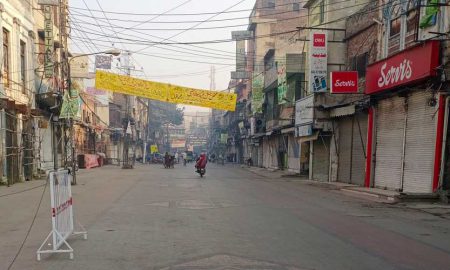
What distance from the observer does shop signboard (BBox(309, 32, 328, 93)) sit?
22156mm

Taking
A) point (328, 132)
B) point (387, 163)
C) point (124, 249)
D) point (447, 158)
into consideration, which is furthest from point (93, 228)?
point (328, 132)

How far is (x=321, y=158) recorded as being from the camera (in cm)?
2534

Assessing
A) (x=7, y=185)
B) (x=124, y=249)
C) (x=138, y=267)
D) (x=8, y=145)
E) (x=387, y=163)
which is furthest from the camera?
(x=8, y=145)

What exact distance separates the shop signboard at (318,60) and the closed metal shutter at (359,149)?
3075 millimetres

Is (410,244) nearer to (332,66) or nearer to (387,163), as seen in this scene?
(387,163)

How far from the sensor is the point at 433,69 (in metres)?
13.4

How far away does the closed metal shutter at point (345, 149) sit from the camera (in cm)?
2153

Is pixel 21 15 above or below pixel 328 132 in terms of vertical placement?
above

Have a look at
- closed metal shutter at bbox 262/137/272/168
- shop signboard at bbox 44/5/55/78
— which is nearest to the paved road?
shop signboard at bbox 44/5/55/78

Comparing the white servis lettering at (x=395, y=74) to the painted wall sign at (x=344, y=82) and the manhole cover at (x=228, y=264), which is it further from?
the manhole cover at (x=228, y=264)

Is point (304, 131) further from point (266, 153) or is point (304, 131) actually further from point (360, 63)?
point (266, 153)

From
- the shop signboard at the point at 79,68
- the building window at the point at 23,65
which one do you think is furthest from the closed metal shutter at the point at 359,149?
the shop signboard at the point at 79,68

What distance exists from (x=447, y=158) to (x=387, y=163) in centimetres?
371

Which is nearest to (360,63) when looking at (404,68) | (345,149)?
(345,149)
